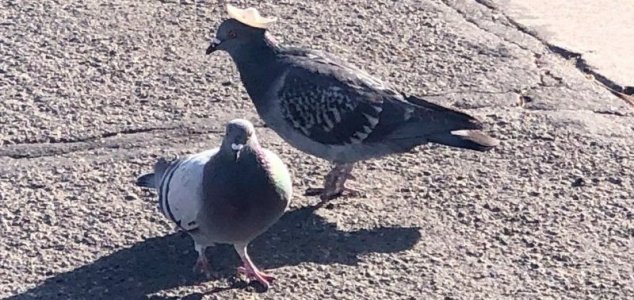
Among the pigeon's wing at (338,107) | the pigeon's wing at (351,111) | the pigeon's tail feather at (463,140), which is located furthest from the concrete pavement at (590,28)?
the pigeon's wing at (338,107)

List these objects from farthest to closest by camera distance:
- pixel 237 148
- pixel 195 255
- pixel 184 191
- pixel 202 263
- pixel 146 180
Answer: pixel 146 180 → pixel 195 255 → pixel 202 263 → pixel 184 191 → pixel 237 148

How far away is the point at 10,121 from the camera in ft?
20.0

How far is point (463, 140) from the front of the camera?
5531mm

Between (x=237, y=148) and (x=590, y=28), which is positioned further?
(x=590, y=28)

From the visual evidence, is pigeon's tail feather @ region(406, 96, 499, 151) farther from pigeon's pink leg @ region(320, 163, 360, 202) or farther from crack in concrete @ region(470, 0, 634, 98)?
crack in concrete @ region(470, 0, 634, 98)

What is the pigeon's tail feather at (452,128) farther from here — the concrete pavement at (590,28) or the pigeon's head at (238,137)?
the concrete pavement at (590,28)

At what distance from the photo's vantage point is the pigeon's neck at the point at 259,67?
5676mm

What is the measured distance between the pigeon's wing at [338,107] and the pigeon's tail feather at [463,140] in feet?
0.57

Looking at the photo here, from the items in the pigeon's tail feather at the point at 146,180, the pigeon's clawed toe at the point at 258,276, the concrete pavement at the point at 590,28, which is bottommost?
the pigeon's clawed toe at the point at 258,276

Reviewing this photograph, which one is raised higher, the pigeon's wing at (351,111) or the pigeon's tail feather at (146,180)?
the pigeon's wing at (351,111)

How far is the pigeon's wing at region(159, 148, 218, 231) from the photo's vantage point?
4.76 meters

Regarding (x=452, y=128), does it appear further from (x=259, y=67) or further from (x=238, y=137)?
(x=238, y=137)

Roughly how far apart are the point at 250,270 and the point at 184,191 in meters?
0.38

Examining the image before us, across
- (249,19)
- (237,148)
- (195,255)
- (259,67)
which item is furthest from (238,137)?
A: (249,19)
